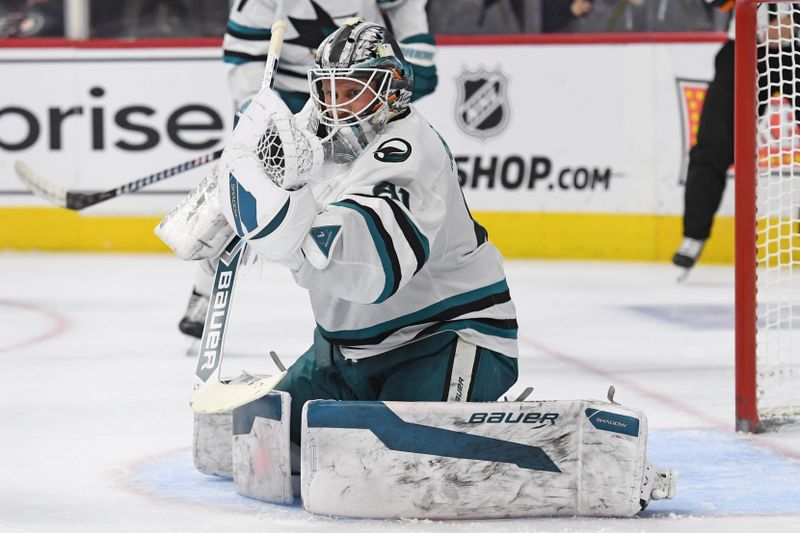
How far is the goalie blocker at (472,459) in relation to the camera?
2111mm

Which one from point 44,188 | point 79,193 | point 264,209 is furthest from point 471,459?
point 44,188

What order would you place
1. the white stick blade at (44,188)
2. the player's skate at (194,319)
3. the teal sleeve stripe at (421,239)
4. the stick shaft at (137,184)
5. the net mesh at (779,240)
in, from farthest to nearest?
the white stick blade at (44,188) → the stick shaft at (137,184) → the player's skate at (194,319) → the net mesh at (779,240) → the teal sleeve stripe at (421,239)

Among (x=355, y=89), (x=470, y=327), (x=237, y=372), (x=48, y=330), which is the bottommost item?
(x=48, y=330)

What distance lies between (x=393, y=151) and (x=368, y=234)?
16 centimetres

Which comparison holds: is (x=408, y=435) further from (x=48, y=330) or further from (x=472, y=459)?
(x=48, y=330)

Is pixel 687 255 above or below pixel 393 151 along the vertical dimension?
below

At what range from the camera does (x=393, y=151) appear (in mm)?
2133

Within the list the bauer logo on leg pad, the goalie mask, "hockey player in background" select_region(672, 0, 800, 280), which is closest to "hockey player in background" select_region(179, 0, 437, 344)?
"hockey player in background" select_region(672, 0, 800, 280)

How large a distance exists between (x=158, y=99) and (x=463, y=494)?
4432mm

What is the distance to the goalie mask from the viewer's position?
7.13 ft

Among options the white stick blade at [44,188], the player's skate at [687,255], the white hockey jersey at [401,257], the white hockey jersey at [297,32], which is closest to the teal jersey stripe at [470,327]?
the white hockey jersey at [401,257]

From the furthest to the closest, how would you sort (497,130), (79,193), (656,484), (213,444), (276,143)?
(497,130), (79,193), (213,444), (656,484), (276,143)

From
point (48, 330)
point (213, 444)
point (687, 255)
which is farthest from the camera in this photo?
point (687, 255)

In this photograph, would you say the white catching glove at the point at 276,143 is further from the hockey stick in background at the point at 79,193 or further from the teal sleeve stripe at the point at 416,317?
the hockey stick in background at the point at 79,193
